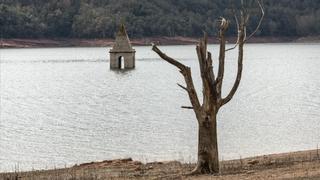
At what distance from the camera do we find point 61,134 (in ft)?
106

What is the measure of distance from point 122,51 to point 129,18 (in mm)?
76144

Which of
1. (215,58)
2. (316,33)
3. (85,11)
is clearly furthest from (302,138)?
(316,33)

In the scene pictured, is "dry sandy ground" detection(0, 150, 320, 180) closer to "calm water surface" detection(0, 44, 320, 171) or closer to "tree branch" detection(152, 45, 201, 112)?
"tree branch" detection(152, 45, 201, 112)

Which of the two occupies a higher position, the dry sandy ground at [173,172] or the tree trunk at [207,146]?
the tree trunk at [207,146]

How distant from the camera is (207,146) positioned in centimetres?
1648

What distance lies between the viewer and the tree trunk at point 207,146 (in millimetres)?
16438

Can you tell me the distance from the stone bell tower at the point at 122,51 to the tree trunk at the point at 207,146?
5674 cm

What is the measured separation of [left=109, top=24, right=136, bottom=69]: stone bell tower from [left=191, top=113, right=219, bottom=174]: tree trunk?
5674cm

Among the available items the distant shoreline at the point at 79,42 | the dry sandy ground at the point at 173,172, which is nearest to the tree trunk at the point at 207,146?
the dry sandy ground at the point at 173,172

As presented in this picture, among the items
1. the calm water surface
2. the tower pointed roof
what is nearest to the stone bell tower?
the tower pointed roof

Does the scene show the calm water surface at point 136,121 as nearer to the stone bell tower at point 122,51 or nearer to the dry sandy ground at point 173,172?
the dry sandy ground at point 173,172

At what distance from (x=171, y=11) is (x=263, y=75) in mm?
90973

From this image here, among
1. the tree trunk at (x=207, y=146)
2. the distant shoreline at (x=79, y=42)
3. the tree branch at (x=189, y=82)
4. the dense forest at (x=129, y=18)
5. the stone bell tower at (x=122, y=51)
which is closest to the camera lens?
the tree trunk at (x=207, y=146)

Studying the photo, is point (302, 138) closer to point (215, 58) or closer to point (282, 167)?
point (282, 167)
